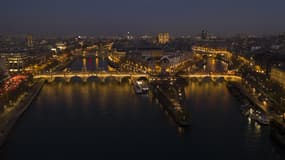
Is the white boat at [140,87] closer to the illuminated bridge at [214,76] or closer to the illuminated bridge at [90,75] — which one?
the illuminated bridge at [90,75]

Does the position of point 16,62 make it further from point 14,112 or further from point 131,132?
point 131,132

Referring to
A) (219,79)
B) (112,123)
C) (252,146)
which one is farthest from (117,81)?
(252,146)

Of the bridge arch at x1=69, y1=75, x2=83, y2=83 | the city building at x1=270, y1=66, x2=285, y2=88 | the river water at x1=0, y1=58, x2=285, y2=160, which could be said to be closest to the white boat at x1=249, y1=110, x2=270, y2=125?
the river water at x1=0, y1=58, x2=285, y2=160

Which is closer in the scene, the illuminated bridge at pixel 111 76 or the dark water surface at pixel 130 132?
the dark water surface at pixel 130 132

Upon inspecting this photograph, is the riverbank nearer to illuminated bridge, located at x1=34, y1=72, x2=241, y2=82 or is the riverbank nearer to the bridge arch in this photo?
illuminated bridge, located at x1=34, y1=72, x2=241, y2=82

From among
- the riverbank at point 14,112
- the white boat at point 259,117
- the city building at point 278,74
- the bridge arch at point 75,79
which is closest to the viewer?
the riverbank at point 14,112

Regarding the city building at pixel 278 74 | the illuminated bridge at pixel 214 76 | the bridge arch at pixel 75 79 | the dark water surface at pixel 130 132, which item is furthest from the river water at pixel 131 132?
the bridge arch at pixel 75 79

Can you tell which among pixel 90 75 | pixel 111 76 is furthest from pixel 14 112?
pixel 111 76
